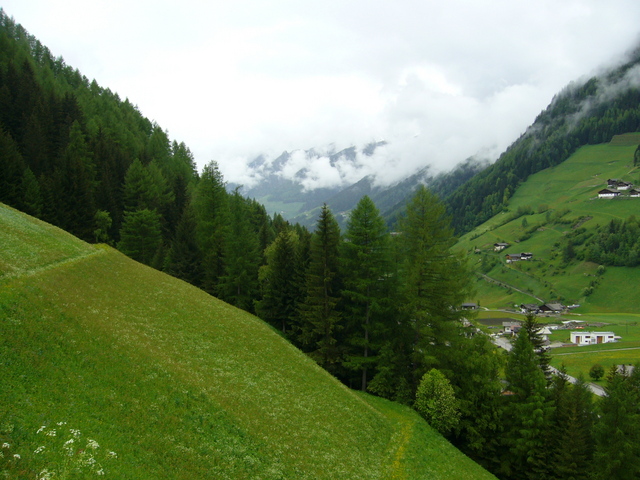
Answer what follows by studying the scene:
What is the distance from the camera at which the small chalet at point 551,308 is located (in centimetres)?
17101

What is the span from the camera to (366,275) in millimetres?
42844

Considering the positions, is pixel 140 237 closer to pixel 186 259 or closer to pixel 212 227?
pixel 186 259

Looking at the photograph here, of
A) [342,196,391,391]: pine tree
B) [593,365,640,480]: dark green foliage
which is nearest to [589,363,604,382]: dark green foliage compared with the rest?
[593,365,640,480]: dark green foliage

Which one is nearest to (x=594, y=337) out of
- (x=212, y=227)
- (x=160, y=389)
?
(x=212, y=227)

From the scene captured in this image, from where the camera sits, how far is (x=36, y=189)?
5706 cm

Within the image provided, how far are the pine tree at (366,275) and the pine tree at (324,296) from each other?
170 centimetres

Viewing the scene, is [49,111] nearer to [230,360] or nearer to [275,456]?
[230,360]

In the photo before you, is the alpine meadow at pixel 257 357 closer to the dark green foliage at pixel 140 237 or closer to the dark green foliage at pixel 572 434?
the dark green foliage at pixel 572 434

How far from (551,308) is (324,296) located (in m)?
168

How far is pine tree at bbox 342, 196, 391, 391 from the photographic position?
41625 mm

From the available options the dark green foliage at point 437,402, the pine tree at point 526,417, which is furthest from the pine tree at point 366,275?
the pine tree at point 526,417

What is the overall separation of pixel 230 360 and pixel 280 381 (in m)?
4.31

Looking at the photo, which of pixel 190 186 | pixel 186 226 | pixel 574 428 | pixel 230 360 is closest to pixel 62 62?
pixel 190 186

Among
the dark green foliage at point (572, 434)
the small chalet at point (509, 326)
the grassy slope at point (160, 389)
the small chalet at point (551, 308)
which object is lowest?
the small chalet at point (509, 326)
